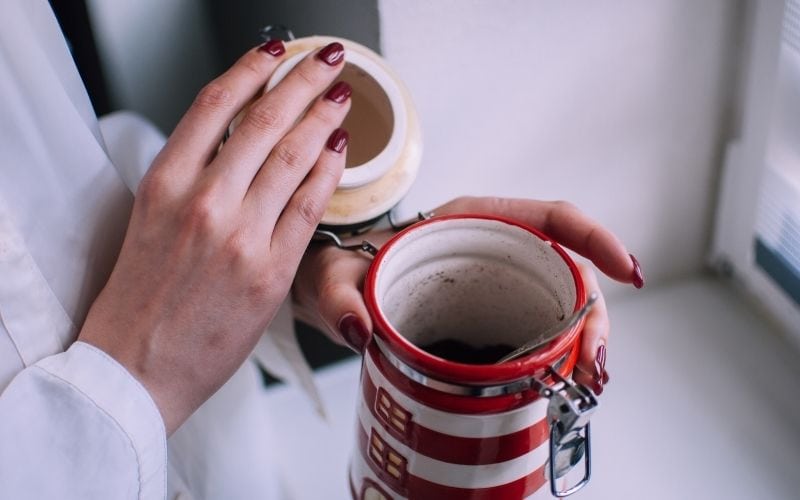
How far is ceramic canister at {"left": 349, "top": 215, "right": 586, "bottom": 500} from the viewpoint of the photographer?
35cm

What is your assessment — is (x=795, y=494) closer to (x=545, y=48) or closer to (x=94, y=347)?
(x=545, y=48)

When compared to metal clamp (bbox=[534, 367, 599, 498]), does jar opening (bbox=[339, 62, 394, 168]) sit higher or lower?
higher

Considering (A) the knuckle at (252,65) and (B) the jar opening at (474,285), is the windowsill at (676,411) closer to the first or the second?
(B) the jar opening at (474,285)

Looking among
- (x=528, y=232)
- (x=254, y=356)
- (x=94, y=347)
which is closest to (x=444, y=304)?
(x=528, y=232)

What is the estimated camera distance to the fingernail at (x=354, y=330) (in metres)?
0.38

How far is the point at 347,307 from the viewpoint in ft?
1.29

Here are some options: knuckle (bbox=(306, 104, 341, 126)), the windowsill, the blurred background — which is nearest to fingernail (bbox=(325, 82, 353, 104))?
knuckle (bbox=(306, 104, 341, 126))

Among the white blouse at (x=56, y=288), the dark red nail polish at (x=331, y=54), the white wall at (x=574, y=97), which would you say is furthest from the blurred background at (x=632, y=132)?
the white blouse at (x=56, y=288)

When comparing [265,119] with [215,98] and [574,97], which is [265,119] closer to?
[215,98]

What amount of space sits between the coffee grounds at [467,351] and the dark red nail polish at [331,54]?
6.9 inches

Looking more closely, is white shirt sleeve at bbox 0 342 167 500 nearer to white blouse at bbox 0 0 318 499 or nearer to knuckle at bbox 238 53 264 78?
white blouse at bbox 0 0 318 499

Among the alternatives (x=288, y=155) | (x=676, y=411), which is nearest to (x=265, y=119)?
(x=288, y=155)

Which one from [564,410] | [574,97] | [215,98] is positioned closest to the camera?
[564,410]

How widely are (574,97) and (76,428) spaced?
0.45 m
